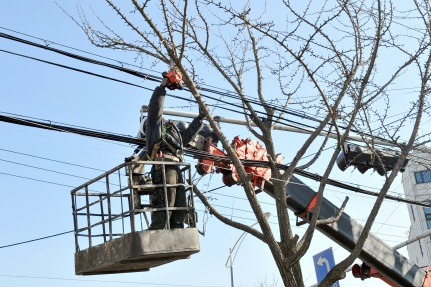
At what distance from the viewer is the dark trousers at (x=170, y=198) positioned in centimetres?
1019

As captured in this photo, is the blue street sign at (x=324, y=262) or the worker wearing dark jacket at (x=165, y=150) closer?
the worker wearing dark jacket at (x=165, y=150)

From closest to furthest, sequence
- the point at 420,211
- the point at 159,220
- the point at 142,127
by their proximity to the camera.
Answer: the point at 159,220 → the point at 142,127 → the point at 420,211

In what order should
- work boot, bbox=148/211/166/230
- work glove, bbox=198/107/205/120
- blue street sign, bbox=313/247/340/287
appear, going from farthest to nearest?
blue street sign, bbox=313/247/340/287 → work glove, bbox=198/107/205/120 → work boot, bbox=148/211/166/230

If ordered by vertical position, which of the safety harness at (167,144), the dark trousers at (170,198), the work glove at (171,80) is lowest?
the dark trousers at (170,198)

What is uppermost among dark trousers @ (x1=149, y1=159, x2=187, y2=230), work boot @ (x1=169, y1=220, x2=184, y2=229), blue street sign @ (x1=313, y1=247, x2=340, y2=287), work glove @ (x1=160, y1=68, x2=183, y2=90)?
work glove @ (x1=160, y1=68, x2=183, y2=90)

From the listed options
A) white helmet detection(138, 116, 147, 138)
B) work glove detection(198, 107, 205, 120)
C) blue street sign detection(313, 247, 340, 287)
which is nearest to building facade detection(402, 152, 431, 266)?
blue street sign detection(313, 247, 340, 287)

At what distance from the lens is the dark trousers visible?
10.2 m

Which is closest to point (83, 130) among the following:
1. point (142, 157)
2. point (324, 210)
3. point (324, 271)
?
point (142, 157)

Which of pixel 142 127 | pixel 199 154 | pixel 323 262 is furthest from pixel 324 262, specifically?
pixel 142 127

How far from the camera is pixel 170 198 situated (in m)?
10.4

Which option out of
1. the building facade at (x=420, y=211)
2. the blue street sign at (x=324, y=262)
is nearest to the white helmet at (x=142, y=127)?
the blue street sign at (x=324, y=262)

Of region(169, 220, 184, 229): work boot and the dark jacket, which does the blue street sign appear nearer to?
region(169, 220, 184, 229): work boot

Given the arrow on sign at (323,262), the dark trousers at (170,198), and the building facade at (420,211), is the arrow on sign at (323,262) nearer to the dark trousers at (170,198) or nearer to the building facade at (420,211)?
the dark trousers at (170,198)

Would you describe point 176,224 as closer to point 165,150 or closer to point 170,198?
point 170,198
